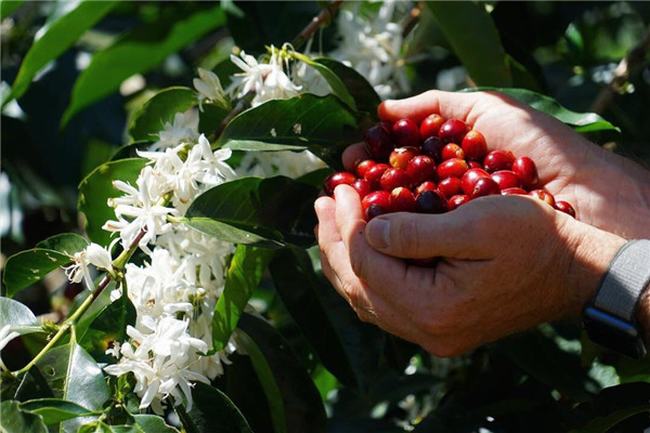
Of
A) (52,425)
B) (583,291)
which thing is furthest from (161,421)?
(583,291)

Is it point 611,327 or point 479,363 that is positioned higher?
point 611,327

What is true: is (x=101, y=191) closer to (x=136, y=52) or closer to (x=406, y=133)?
(x=406, y=133)

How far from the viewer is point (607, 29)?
8.21ft

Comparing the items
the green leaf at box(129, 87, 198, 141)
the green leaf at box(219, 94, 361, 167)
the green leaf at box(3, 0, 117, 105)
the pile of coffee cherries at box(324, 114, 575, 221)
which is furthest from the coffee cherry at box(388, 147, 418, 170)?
the green leaf at box(3, 0, 117, 105)

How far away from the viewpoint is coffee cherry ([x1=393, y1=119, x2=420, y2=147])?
1.50 metres

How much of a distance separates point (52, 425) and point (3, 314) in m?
0.15

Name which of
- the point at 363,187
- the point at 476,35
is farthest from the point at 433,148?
the point at 476,35

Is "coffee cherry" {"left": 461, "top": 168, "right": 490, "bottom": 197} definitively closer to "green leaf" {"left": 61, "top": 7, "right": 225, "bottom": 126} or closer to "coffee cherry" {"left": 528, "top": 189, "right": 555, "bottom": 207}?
"coffee cherry" {"left": 528, "top": 189, "right": 555, "bottom": 207}

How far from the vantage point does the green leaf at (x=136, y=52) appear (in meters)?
2.05

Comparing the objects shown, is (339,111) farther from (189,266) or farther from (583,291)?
(583,291)

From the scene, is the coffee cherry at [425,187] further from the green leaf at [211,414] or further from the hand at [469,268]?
the green leaf at [211,414]

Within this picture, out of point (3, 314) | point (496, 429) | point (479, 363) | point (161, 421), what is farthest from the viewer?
point (479, 363)

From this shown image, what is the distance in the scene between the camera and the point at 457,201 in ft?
4.42

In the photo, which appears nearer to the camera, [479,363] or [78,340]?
[78,340]
